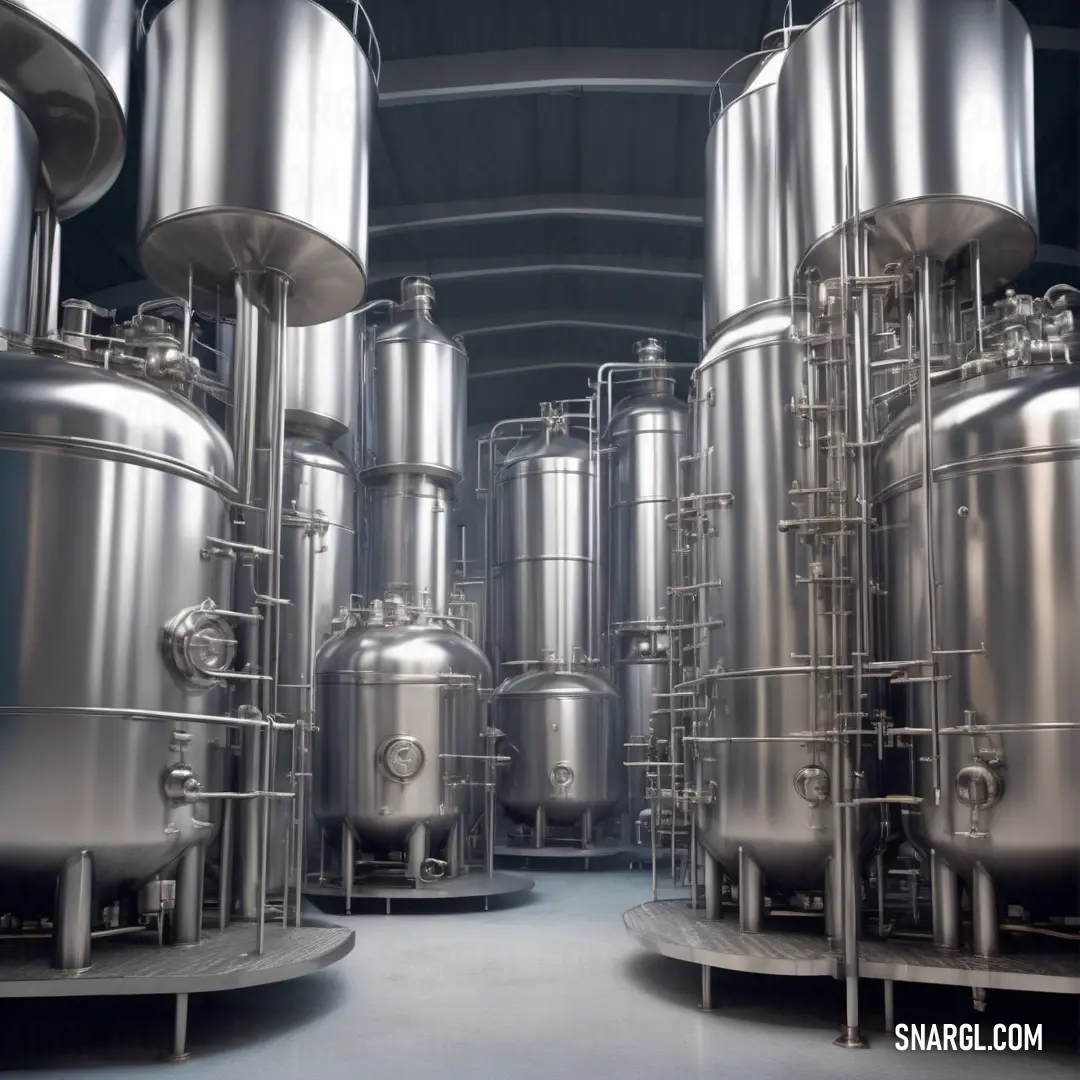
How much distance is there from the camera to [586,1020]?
5.31 meters

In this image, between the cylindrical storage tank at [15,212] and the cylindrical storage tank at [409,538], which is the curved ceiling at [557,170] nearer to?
the cylindrical storage tank at [409,538]

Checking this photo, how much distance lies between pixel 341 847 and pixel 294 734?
1407mm

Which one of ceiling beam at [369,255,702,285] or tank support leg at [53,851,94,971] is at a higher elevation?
ceiling beam at [369,255,702,285]

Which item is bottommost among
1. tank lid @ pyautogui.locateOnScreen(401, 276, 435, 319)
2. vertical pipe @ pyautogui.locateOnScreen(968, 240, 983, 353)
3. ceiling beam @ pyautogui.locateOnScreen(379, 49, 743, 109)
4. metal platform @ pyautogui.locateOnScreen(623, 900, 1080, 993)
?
metal platform @ pyautogui.locateOnScreen(623, 900, 1080, 993)

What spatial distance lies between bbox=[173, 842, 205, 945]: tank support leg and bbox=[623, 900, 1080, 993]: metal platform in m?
2.23

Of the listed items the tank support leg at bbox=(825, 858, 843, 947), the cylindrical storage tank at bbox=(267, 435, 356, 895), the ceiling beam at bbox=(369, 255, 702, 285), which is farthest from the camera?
the ceiling beam at bbox=(369, 255, 702, 285)

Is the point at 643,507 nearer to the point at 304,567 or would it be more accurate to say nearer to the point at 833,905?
the point at 304,567

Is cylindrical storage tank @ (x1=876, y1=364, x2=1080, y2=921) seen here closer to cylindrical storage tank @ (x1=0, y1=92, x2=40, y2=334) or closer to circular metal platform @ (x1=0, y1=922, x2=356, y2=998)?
circular metal platform @ (x1=0, y1=922, x2=356, y2=998)

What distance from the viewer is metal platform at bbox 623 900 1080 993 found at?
4.75m

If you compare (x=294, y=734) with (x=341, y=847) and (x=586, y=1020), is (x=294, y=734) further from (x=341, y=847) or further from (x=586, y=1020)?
(x=586, y=1020)

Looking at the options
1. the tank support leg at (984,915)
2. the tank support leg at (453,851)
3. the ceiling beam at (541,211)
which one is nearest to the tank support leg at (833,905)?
the tank support leg at (984,915)

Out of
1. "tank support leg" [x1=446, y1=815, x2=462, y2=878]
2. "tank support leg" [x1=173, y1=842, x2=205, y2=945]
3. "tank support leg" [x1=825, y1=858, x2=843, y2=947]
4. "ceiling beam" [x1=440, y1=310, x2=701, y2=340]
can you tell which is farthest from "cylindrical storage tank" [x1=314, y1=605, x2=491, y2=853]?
"ceiling beam" [x1=440, y1=310, x2=701, y2=340]

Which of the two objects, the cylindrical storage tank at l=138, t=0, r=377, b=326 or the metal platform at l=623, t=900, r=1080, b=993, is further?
the cylindrical storage tank at l=138, t=0, r=377, b=326

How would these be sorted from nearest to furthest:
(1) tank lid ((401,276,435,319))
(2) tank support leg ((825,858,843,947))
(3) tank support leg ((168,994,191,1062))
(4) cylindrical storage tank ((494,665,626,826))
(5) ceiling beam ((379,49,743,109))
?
(3) tank support leg ((168,994,191,1062)) → (2) tank support leg ((825,858,843,947)) → (5) ceiling beam ((379,49,743,109)) → (4) cylindrical storage tank ((494,665,626,826)) → (1) tank lid ((401,276,435,319))
